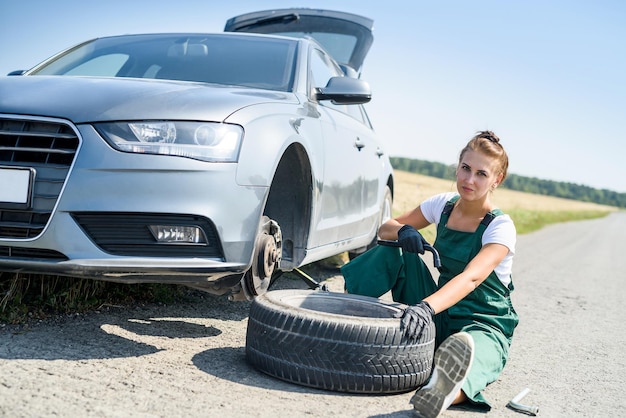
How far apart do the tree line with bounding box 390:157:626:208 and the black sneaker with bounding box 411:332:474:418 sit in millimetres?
73157

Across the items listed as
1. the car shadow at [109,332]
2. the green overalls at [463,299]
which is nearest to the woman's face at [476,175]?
the green overalls at [463,299]

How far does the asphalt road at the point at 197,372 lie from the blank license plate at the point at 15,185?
0.67m

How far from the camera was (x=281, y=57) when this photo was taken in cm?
412

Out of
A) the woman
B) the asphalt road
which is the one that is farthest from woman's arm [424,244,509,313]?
the asphalt road

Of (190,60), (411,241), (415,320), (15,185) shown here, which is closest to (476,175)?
(411,241)

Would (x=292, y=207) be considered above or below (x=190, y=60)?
below

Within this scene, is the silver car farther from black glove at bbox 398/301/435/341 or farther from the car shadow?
black glove at bbox 398/301/435/341

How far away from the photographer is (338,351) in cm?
268

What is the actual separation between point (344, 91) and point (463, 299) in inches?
59.3

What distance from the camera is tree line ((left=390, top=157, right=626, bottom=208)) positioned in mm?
96875

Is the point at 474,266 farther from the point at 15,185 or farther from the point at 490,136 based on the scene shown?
the point at 15,185

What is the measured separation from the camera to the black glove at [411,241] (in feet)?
10.7

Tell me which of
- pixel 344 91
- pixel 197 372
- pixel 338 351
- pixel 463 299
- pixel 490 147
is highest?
pixel 344 91

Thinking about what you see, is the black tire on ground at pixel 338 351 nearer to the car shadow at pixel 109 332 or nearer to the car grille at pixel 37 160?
the car shadow at pixel 109 332
